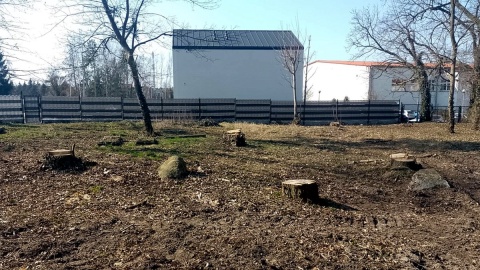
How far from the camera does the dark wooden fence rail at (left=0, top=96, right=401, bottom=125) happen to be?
766 inches

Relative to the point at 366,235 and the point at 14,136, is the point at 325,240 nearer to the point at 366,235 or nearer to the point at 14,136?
the point at 366,235

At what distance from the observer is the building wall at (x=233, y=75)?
90.8ft

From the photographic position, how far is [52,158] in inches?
285

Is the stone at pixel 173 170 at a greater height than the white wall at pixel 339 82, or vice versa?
the white wall at pixel 339 82

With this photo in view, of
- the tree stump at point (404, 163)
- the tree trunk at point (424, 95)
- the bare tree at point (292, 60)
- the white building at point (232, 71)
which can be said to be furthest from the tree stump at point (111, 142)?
the tree trunk at point (424, 95)

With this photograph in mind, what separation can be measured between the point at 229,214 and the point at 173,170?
2159 millimetres

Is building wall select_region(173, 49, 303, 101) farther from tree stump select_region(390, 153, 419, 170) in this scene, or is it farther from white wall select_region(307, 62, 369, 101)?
tree stump select_region(390, 153, 419, 170)

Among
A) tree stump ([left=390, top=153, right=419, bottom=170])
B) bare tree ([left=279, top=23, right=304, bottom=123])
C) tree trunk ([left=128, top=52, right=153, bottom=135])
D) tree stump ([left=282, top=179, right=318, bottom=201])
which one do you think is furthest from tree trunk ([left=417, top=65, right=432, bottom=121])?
tree stump ([left=282, top=179, right=318, bottom=201])

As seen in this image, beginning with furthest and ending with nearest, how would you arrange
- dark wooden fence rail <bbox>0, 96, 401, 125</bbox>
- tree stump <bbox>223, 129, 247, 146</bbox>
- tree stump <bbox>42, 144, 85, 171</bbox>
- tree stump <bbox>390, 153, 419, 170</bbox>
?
dark wooden fence rail <bbox>0, 96, 401, 125</bbox>
tree stump <bbox>223, 129, 247, 146</bbox>
tree stump <bbox>390, 153, 419, 170</bbox>
tree stump <bbox>42, 144, 85, 171</bbox>

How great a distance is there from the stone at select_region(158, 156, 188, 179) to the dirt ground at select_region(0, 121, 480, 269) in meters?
0.18

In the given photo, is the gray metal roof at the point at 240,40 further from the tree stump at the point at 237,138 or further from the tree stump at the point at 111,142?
the tree stump at the point at 111,142

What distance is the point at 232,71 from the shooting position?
92.2 feet

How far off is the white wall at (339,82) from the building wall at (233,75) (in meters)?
10.6

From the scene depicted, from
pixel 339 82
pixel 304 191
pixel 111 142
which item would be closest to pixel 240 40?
pixel 111 142
